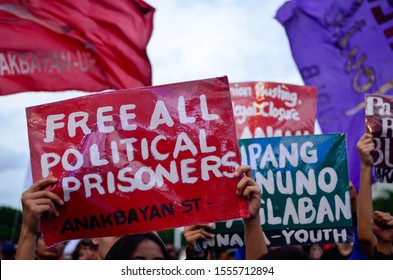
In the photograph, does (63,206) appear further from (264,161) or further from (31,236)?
(264,161)

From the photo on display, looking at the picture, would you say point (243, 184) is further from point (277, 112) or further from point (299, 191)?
point (277, 112)

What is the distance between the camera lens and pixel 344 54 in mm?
8594

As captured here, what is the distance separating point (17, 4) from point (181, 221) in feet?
14.7

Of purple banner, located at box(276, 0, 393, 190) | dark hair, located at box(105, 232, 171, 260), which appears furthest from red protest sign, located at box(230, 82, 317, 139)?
dark hair, located at box(105, 232, 171, 260)

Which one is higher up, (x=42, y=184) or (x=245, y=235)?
(x=42, y=184)

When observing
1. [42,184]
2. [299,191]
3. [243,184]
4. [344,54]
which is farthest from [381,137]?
[344,54]

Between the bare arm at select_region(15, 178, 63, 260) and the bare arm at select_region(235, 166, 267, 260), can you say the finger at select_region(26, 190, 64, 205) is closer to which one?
the bare arm at select_region(15, 178, 63, 260)

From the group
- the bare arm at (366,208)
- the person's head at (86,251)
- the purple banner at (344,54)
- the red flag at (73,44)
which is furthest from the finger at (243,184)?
the purple banner at (344,54)

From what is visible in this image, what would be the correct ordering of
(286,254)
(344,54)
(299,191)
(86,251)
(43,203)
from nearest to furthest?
(286,254)
(43,203)
(299,191)
(86,251)
(344,54)

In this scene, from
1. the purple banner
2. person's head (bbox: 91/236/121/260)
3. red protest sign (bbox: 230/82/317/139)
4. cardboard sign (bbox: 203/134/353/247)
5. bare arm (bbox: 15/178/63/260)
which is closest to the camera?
bare arm (bbox: 15/178/63/260)

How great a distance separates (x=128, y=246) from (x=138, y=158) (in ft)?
1.91

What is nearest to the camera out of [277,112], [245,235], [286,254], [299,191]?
[286,254]

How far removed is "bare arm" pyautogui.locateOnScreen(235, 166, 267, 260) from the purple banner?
4.00 metres

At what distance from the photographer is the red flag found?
7367 mm
